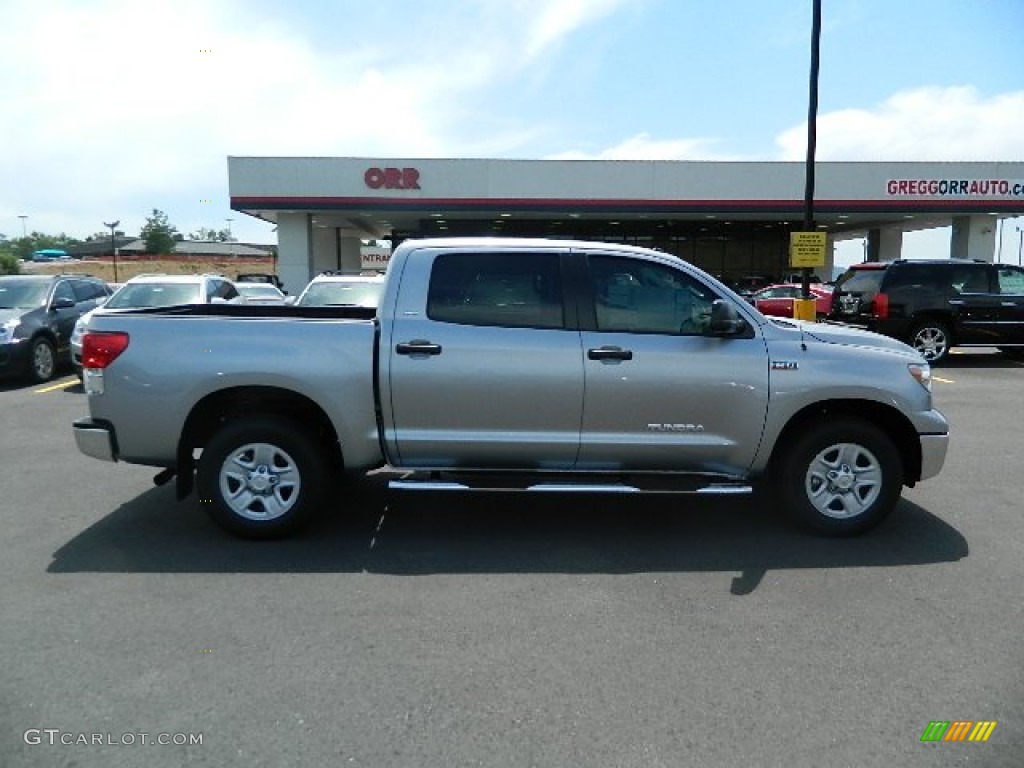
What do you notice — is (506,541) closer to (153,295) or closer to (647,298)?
(647,298)

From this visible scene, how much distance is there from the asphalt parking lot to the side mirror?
1.37m

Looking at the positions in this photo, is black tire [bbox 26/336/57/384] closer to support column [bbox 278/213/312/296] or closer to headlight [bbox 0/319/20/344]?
headlight [bbox 0/319/20/344]

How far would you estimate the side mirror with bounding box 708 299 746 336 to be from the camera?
14.8 feet

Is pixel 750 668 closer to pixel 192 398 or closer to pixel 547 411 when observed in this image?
pixel 547 411

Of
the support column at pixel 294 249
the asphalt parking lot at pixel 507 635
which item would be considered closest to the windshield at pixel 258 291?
the support column at pixel 294 249

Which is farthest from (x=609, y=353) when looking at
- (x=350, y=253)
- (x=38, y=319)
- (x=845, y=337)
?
(x=350, y=253)

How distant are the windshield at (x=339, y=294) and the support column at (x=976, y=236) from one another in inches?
1067

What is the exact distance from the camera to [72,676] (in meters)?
3.10

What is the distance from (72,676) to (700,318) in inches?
153

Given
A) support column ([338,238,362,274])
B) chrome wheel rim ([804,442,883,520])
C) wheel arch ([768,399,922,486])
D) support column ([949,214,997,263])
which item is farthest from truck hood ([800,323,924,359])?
support column ([338,238,362,274])

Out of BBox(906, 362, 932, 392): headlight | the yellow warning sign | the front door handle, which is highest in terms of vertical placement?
the yellow warning sign

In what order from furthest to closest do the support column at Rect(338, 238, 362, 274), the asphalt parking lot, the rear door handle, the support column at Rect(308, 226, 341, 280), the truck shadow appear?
the support column at Rect(338, 238, 362, 274) → the support column at Rect(308, 226, 341, 280) → the rear door handle → the truck shadow → the asphalt parking lot

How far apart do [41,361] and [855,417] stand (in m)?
11.6

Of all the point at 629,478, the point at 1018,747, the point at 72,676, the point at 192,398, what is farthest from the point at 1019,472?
the point at 72,676
